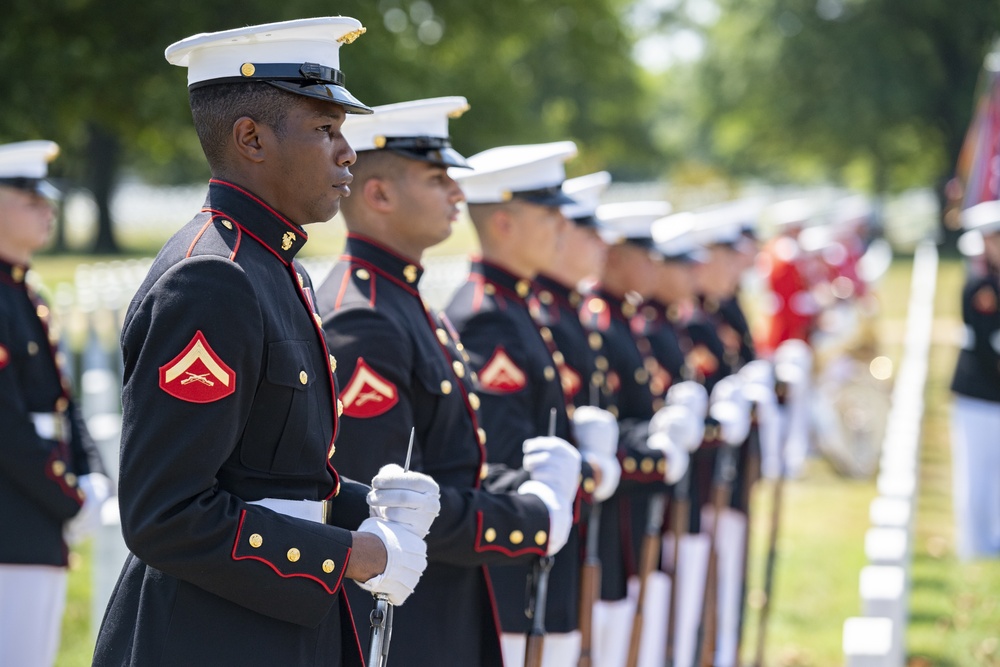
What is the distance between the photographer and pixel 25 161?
4.74 m

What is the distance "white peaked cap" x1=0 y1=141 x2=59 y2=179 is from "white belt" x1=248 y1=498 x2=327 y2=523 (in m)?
2.78

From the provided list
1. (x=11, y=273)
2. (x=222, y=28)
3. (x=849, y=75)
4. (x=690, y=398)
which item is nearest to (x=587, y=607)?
(x=690, y=398)

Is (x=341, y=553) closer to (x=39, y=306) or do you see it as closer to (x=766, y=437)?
(x=39, y=306)

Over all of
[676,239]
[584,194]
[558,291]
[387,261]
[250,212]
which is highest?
[676,239]

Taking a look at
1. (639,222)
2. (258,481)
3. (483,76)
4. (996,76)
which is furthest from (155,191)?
(258,481)

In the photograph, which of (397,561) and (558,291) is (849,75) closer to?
(558,291)

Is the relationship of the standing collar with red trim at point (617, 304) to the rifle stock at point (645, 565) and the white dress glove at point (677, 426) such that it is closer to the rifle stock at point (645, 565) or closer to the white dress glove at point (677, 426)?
the white dress glove at point (677, 426)

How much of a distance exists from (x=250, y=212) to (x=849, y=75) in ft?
120

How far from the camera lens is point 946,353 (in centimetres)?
1953

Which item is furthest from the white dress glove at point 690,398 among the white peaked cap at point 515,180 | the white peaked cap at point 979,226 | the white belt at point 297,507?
the white peaked cap at point 979,226

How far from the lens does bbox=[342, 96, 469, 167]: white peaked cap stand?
342 centimetres

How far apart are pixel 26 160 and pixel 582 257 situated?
2.14 metres

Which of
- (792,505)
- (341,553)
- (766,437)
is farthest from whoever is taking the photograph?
(792,505)

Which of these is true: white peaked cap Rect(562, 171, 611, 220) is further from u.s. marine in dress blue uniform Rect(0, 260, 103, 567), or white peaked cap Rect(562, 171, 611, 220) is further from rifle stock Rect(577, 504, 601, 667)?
u.s. marine in dress blue uniform Rect(0, 260, 103, 567)
